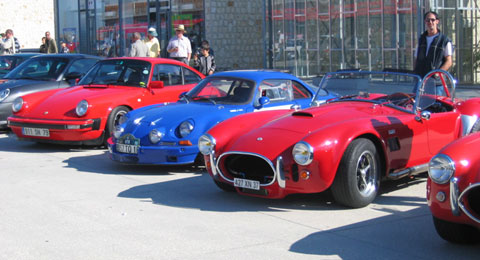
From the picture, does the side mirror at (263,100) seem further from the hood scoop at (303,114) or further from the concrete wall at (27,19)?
the concrete wall at (27,19)

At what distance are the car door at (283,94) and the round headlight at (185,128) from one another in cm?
104

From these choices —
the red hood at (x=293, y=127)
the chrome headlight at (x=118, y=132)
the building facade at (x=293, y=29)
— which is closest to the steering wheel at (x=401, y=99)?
the red hood at (x=293, y=127)

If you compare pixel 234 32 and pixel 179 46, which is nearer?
pixel 179 46

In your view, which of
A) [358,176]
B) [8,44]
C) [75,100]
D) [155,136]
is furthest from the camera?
[8,44]

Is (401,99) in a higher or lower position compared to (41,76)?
lower

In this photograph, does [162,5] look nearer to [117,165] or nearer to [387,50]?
[387,50]

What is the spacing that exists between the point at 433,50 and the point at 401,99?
1.86 metres

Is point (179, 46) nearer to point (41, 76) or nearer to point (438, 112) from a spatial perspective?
point (41, 76)

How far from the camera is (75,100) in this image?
10055mm

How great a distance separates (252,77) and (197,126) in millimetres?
1203

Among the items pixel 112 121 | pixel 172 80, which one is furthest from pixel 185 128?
pixel 172 80

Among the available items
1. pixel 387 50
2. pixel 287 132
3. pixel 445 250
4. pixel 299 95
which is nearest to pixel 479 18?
pixel 387 50

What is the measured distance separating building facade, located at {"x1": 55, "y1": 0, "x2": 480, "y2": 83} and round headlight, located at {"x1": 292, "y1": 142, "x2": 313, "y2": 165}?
11.5m

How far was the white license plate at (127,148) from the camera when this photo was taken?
815 centimetres
